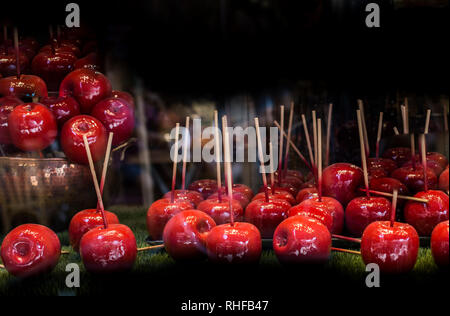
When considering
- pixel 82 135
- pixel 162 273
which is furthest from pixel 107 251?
pixel 82 135

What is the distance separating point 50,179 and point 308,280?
0.73 meters

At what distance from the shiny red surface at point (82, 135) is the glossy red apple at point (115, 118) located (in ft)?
0.07

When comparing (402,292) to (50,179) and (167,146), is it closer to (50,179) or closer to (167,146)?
(167,146)

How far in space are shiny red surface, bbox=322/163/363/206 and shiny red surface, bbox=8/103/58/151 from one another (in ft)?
2.24

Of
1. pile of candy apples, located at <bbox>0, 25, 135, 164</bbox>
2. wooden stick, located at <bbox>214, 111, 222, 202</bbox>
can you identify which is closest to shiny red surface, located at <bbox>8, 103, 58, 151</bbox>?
pile of candy apples, located at <bbox>0, 25, 135, 164</bbox>

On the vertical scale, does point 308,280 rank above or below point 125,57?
below

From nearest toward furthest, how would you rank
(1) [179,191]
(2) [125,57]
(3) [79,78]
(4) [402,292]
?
1. (4) [402,292]
2. (2) [125,57]
3. (1) [179,191]
4. (3) [79,78]

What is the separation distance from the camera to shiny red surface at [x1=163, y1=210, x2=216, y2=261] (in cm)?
97

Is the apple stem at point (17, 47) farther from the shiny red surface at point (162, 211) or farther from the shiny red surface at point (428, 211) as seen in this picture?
the shiny red surface at point (428, 211)

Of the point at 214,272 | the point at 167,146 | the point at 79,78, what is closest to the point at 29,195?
the point at 79,78

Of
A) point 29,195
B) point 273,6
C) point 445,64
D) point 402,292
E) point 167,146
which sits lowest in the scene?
point 402,292

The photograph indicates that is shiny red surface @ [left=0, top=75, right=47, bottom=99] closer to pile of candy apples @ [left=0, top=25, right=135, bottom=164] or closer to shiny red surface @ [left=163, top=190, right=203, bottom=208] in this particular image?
pile of candy apples @ [left=0, top=25, right=135, bottom=164]

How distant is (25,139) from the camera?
1.16 m

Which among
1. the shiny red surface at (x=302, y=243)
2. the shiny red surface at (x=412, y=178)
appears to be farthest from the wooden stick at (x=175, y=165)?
the shiny red surface at (x=412, y=178)
